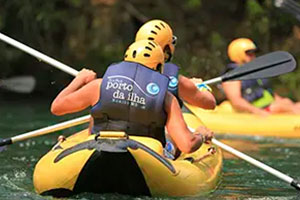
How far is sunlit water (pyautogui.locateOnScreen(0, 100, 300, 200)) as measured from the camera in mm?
4461

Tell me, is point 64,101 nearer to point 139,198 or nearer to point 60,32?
point 139,198

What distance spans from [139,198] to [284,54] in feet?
7.46

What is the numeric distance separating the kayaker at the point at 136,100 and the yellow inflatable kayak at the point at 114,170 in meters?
0.10

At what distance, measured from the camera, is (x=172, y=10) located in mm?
13469

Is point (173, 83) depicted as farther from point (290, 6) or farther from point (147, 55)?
point (290, 6)

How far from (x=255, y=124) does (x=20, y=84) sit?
16.0ft

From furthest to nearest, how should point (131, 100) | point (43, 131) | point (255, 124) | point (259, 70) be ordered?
point (255, 124) → point (259, 70) → point (43, 131) → point (131, 100)

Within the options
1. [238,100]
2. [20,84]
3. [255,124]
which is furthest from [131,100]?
[20,84]

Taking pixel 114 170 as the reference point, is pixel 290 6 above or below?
above

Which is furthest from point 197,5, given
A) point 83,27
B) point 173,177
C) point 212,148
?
point 173,177

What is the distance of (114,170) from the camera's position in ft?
12.3

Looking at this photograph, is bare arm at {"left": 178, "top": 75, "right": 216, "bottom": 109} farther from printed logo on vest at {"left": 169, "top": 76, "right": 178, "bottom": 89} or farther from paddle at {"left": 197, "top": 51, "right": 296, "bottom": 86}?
paddle at {"left": 197, "top": 51, "right": 296, "bottom": 86}

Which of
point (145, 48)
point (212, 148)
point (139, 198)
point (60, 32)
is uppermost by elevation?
point (60, 32)

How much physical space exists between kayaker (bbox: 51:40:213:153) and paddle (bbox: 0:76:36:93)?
291 inches
